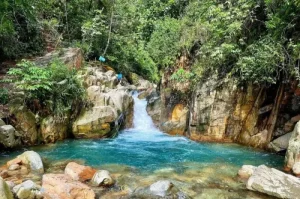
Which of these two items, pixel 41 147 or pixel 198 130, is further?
pixel 198 130

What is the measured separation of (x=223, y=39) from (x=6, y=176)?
29.9 feet

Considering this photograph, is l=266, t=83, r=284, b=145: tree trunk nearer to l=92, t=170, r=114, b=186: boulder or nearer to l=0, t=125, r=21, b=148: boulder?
l=92, t=170, r=114, b=186: boulder


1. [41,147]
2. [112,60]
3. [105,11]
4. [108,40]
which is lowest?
[41,147]

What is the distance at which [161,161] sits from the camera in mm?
8398

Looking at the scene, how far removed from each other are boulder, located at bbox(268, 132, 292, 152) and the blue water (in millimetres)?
374

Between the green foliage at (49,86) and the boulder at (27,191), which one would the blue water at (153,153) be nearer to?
the green foliage at (49,86)

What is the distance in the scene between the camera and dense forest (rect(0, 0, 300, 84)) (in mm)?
8734

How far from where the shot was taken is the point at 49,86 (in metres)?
9.99

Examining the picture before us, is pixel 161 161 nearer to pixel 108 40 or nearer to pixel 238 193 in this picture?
pixel 238 193

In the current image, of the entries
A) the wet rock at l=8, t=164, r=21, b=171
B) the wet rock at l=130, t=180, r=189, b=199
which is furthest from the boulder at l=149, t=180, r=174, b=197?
the wet rock at l=8, t=164, r=21, b=171

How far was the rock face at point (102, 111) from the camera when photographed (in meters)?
10.9

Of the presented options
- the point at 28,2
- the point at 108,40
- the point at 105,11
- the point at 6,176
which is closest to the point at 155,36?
the point at 108,40

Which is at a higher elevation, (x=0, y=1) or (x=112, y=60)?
(x=0, y=1)

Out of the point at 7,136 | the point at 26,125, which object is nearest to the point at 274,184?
the point at 7,136
